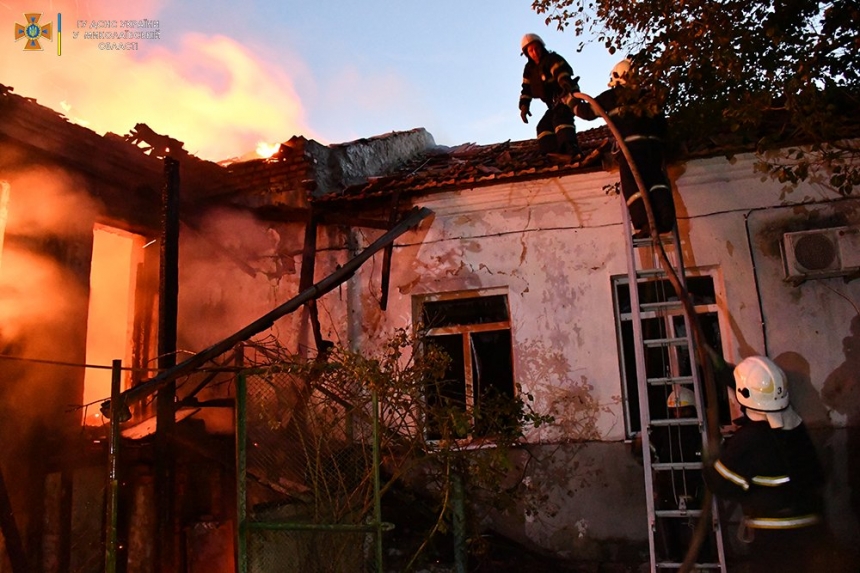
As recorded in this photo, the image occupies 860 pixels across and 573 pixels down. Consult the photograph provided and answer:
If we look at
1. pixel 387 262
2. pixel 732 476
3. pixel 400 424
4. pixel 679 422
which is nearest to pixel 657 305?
pixel 679 422

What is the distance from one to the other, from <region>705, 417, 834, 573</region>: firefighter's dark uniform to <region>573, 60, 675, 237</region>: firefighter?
251 cm

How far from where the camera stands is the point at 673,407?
20.3 ft

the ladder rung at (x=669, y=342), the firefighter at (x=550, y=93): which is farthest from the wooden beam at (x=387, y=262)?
the ladder rung at (x=669, y=342)

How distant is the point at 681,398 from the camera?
240 inches

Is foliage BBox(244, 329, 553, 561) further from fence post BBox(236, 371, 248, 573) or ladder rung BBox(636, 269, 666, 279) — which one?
ladder rung BBox(636, 269, 666, 279)

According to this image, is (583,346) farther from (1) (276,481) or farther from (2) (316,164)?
(2) (316,164)

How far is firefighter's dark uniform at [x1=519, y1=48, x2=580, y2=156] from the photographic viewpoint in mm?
7898

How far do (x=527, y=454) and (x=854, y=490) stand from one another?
3.10 meters

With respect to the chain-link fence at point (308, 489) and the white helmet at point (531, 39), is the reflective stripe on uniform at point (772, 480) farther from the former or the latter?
the white helmet at point (531, 39)

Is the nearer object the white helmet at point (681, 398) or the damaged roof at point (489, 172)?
the white helmet at point (681, 398)

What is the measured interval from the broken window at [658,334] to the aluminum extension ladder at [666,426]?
0.4 inches

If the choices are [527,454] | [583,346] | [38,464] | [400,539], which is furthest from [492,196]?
[38,464]

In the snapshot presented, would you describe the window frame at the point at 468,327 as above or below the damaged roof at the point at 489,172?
below

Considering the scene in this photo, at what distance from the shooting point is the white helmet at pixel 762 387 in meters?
4.62
